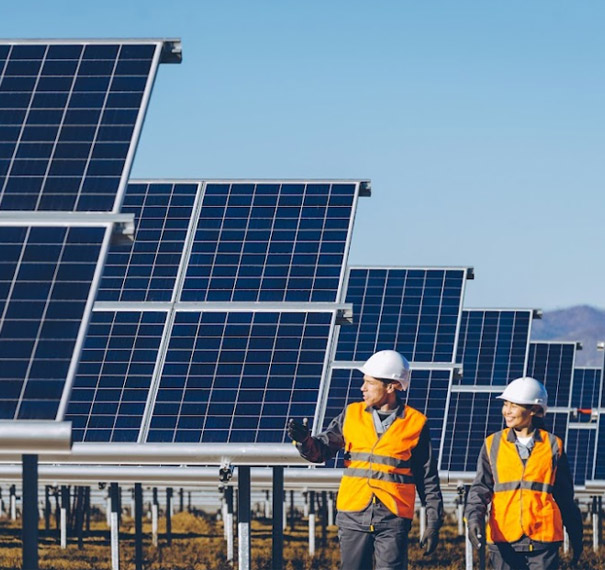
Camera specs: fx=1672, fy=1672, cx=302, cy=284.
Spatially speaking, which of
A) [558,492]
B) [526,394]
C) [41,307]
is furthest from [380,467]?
[41,307]

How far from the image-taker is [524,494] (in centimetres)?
1406

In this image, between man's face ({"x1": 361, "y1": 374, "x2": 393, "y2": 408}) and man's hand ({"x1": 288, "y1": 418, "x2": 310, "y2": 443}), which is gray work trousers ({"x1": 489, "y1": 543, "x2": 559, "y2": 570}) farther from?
man's hand ({"x1": 288, "y1": 418, "x2": 310, "y2": 443})

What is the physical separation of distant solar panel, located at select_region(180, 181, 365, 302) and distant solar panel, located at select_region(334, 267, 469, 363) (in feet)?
33.2

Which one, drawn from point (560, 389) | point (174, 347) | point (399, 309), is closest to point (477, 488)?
point (174, 347)

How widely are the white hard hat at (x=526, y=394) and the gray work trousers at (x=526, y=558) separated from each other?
4.00 ft

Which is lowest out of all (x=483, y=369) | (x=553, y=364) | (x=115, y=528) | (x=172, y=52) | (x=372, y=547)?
(x=372, y=547)

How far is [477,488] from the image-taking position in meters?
14.2

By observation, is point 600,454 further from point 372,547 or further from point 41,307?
point 372,547

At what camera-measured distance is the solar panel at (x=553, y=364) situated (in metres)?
58.8

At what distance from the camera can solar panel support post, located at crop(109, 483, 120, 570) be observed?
1214 inches

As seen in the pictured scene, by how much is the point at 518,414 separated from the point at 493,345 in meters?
37.0

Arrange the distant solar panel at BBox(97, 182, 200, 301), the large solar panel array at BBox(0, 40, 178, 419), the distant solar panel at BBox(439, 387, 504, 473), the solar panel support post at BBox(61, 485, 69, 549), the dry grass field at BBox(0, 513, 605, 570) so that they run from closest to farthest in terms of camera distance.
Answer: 1. the large solar panel array at BBox(0, 40, 178, 419)
2. the distant solar panel at BBox(97, 182, 200, 301)
3. the dry grass field at BBox(0, 513, 605, 570)
4. the distant solar panel at BBox(439, 387, 504, 473)
5. the solar panel support post at BBox(61, 485, 69, 549)

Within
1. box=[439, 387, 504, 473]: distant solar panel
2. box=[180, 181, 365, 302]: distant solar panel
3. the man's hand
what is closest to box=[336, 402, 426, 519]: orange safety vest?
the man's hand

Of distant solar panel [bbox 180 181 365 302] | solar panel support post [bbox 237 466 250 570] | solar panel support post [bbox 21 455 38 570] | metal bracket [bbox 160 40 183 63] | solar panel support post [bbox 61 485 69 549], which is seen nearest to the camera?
solar panel support post [bbox 21 455 38 570]
